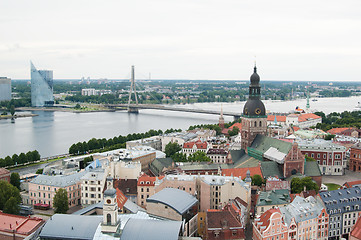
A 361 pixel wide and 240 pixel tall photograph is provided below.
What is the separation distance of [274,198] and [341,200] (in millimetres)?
2908

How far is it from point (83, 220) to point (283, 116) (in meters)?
44.6

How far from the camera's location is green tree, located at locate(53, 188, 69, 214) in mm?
20594

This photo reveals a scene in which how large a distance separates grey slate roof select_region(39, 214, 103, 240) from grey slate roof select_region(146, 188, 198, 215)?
2828 millimetres

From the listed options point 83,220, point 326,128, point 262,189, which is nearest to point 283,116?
point 326,128

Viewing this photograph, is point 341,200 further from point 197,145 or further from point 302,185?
point 197,145

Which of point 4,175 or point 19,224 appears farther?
point 4,175

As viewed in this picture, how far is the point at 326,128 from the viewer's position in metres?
48.6

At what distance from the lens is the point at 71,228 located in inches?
609

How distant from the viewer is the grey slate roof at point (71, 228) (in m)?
15.2

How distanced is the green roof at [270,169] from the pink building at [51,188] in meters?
10.6

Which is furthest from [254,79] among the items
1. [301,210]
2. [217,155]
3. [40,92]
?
[40,92]

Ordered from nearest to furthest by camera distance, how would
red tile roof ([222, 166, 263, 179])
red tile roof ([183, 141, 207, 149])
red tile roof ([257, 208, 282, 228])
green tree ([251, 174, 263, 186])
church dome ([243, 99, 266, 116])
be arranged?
red tile roof ([257, 208, 282, 228]) → green tree ([251, 174, 263, 186]) → red tile roof ([222, 166, 263, 179]) → church dome ([243, 99, 266, 116]) → red tile roof ([183, 141, 207, 149])

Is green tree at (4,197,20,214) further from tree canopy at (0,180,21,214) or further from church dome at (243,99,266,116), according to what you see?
church dome at (243,99,266,116)

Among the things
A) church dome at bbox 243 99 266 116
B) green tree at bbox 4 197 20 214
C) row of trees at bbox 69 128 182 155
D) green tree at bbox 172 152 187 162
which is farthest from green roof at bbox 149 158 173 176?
green tree at bbox 4 197 20 214
